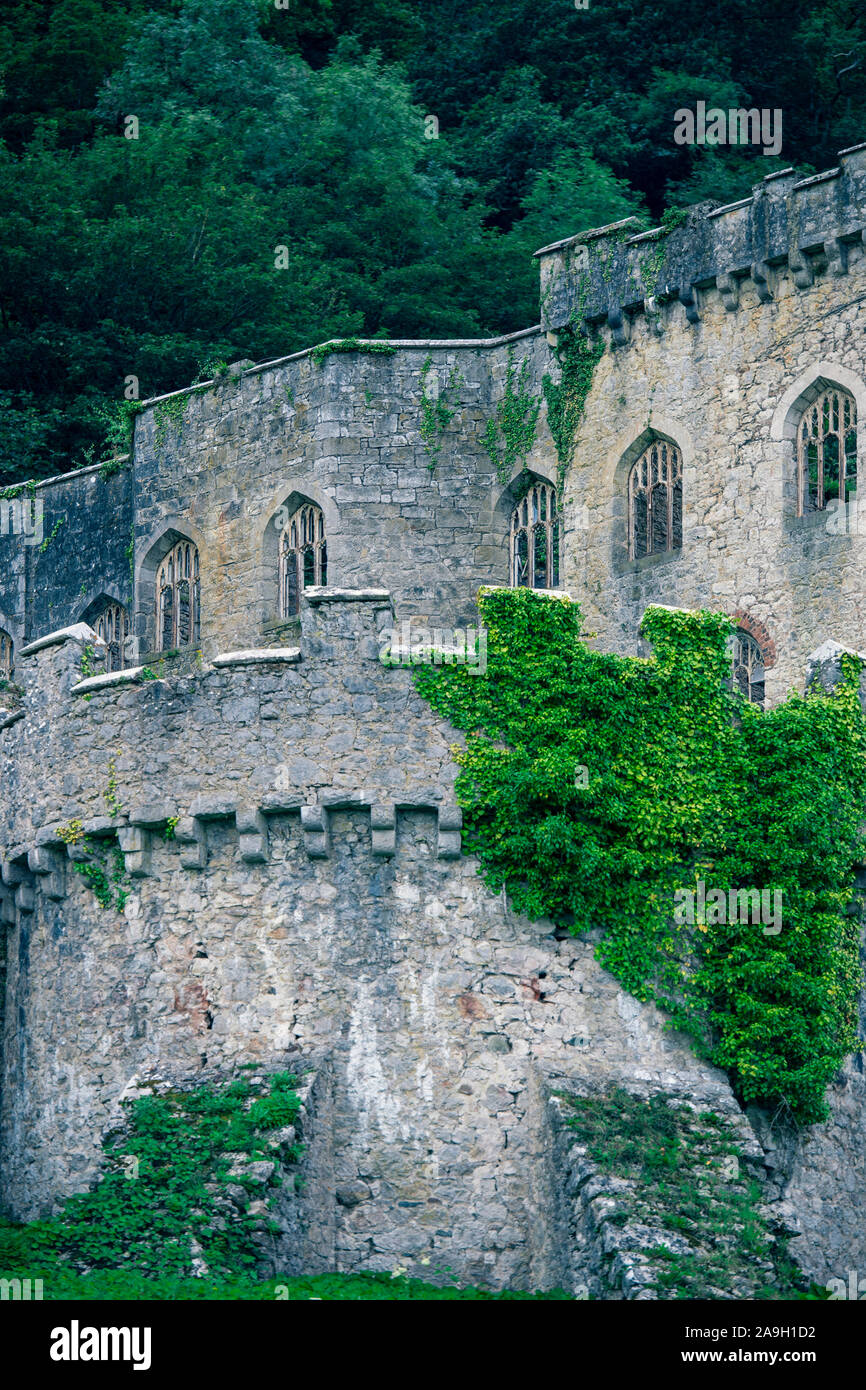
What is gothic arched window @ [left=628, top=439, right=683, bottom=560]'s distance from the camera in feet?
123

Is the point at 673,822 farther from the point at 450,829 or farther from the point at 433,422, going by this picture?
the point at 433,422

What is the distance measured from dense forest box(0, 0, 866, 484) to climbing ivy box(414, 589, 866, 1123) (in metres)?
18.7

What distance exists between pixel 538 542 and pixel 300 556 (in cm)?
369

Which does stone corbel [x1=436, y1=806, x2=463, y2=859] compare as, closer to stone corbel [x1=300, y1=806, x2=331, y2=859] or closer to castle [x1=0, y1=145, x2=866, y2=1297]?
castle [x1=0, y1=145, x2=866, y2=1297]

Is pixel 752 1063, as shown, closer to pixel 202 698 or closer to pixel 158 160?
pixel 202 698

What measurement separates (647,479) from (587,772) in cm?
1356

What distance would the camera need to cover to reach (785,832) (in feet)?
83.9

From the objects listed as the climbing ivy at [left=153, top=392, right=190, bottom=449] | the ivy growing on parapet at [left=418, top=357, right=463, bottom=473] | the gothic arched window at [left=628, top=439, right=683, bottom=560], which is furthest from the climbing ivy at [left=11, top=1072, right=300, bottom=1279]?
the climbing ivy at [left=153, top=392, right=190, bottom=449]

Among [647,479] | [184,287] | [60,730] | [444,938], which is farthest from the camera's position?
[184,287]

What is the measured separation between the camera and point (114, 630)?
4378cm

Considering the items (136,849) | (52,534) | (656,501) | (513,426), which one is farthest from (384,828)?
(52,534)

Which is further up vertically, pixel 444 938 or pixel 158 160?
pixel 158 160

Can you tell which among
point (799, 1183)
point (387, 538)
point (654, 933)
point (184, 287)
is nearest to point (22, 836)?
point (654, 933)

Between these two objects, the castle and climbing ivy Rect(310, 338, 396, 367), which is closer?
the castle
